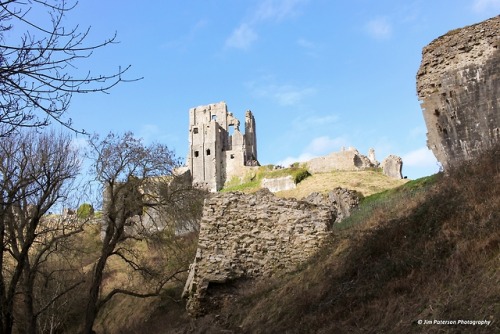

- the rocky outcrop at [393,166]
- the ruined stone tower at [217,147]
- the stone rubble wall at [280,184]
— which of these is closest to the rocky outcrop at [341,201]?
the stone rubble wall at [280,184]

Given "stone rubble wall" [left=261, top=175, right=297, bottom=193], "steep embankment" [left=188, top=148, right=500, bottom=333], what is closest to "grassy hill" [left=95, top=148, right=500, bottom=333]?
"steep embankment" [left=188, top=148, right=500, bottom=333]

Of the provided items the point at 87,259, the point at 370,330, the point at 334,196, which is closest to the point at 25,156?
the point at 370,330

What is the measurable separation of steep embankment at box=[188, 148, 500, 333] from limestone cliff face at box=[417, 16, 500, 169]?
2.11 meters

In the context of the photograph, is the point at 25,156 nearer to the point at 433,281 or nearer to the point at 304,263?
the point at 304,263

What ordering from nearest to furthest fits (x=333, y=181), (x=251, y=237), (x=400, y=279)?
(x=400, y=279) < (x=251, y=237) < (x=333, y=181)

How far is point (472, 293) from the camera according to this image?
6027 mm

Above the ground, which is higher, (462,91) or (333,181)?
(333,181)

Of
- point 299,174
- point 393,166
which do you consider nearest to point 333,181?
point 299,174

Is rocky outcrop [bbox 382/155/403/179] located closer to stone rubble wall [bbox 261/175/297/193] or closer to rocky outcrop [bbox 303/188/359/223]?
stone rubble wall [bbox 261/175/297/193]

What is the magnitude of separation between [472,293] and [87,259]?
89.6 ft

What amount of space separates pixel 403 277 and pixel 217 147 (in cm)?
5262

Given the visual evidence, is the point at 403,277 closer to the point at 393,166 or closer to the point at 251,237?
the point at 251,237

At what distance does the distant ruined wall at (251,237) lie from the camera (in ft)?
38.3

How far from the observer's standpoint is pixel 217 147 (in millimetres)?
59375
